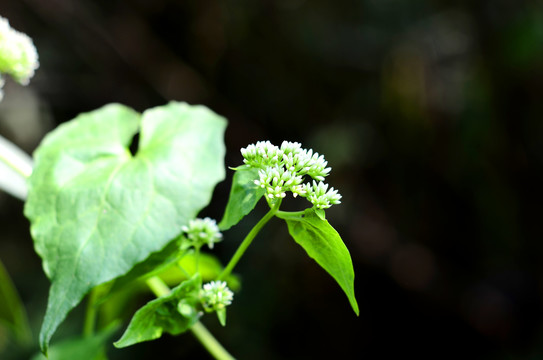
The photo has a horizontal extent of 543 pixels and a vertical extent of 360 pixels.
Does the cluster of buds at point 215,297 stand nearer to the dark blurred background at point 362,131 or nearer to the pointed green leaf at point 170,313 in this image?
the pointed green leaf at point 170,313

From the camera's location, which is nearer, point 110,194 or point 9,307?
point 110,194

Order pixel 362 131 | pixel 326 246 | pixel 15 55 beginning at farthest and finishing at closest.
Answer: pixel 362 131
pixel 15 55
pixel 326 246

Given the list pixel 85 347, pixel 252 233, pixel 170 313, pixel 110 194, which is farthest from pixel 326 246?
pixel 85 347

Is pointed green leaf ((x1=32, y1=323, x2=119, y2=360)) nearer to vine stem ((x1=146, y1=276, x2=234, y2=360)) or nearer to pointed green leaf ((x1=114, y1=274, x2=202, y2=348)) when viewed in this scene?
vine stem ((x1=146, y1=276, x2=234, y2=360))

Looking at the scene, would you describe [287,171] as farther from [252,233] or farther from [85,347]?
[85,347]

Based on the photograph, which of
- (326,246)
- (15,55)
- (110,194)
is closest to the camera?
(326,246)

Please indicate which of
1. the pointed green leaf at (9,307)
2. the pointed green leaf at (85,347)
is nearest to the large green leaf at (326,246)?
the pointed green leaf at (85,347)
